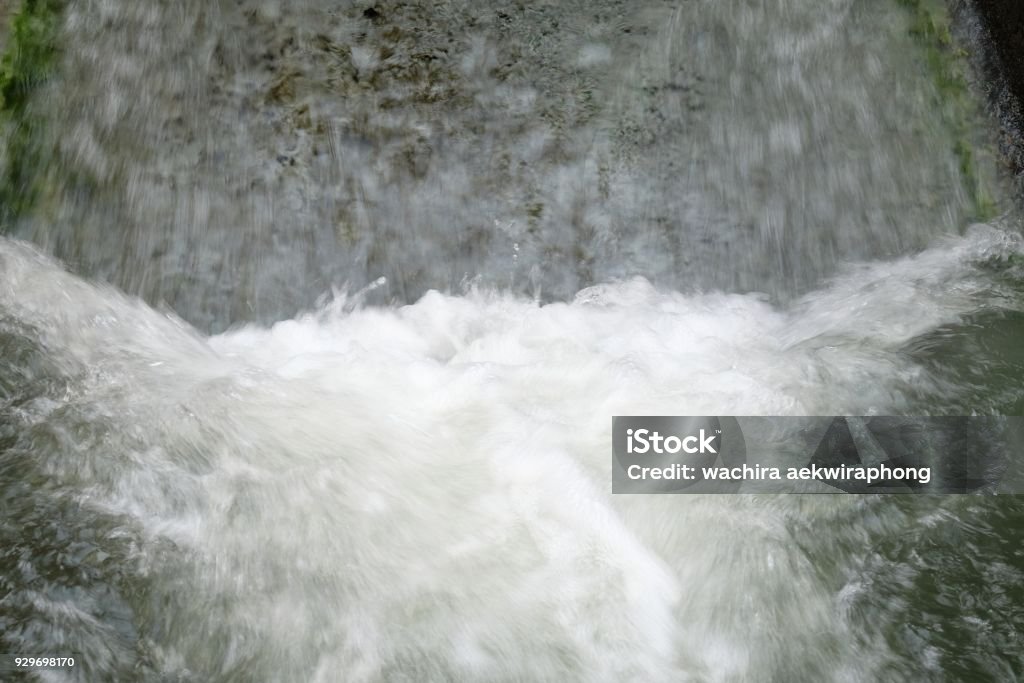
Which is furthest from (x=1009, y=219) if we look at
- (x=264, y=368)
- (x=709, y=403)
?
(x=264, y=368)

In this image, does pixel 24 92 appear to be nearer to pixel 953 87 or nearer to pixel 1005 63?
pixel 953 87

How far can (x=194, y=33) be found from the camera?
339cm

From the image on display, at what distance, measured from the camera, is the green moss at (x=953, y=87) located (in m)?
3.40

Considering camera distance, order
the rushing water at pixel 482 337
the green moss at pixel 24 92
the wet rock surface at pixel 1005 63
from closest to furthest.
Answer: the rushing water at pixel 482 337 < the green moss at pixel 24 92 < the wet rock surface at pixel 1005 63

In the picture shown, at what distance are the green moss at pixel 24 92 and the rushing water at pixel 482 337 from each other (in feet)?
0.22

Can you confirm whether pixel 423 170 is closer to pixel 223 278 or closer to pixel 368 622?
pixel 223 278

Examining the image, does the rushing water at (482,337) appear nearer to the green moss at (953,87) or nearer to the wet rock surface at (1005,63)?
the green moss at (953,87)

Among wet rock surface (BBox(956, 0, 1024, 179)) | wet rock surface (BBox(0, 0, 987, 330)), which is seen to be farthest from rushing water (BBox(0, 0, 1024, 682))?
wet rock surface (BBox(956, 0, 1024, 179))

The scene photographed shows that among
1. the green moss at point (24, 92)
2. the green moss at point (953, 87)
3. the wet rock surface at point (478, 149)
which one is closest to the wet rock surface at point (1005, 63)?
the green moss at point (953, 87)

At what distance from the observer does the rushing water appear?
2115 millimetres

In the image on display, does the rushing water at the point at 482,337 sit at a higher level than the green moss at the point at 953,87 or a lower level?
lower

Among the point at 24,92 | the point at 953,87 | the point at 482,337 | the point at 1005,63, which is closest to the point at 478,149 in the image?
the point at 482,337

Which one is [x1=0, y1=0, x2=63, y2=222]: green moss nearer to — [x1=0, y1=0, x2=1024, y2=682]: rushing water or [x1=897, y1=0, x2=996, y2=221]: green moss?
[x1=0, y1=0, x2=1024, y2=682]: rushing water

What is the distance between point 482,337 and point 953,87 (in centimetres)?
208
